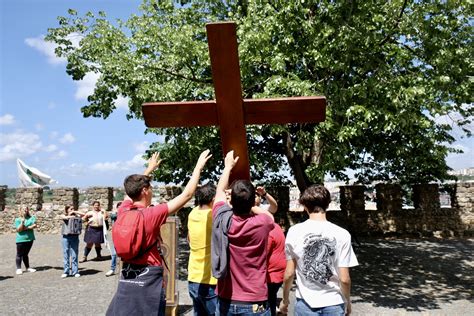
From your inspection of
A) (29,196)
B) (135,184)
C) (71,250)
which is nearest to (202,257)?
(135,184)

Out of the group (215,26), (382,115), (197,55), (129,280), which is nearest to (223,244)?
(129,280)

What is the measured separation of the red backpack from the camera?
8.82ft

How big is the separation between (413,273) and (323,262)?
803 cm

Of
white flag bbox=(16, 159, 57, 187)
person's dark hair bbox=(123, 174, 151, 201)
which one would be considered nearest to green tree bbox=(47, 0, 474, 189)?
person's dark hair bbox=(123, 174, 151, 201)

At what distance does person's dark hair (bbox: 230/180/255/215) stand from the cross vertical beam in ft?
0.81

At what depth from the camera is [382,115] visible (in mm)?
7270

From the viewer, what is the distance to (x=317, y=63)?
7.50 m

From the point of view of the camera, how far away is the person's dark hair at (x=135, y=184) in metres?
2.96

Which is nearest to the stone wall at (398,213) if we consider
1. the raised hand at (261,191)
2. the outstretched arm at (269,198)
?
the outstretched arm at (269,198)

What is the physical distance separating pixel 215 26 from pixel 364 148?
9871mm

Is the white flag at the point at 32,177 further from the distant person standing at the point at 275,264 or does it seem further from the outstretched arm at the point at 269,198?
the outstretched arm at the point at 269,198

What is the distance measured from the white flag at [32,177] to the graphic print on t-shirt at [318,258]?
20261 mm

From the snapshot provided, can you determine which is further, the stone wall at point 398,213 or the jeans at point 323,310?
the stone wall at point 398,213

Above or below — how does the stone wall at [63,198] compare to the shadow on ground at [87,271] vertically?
above
